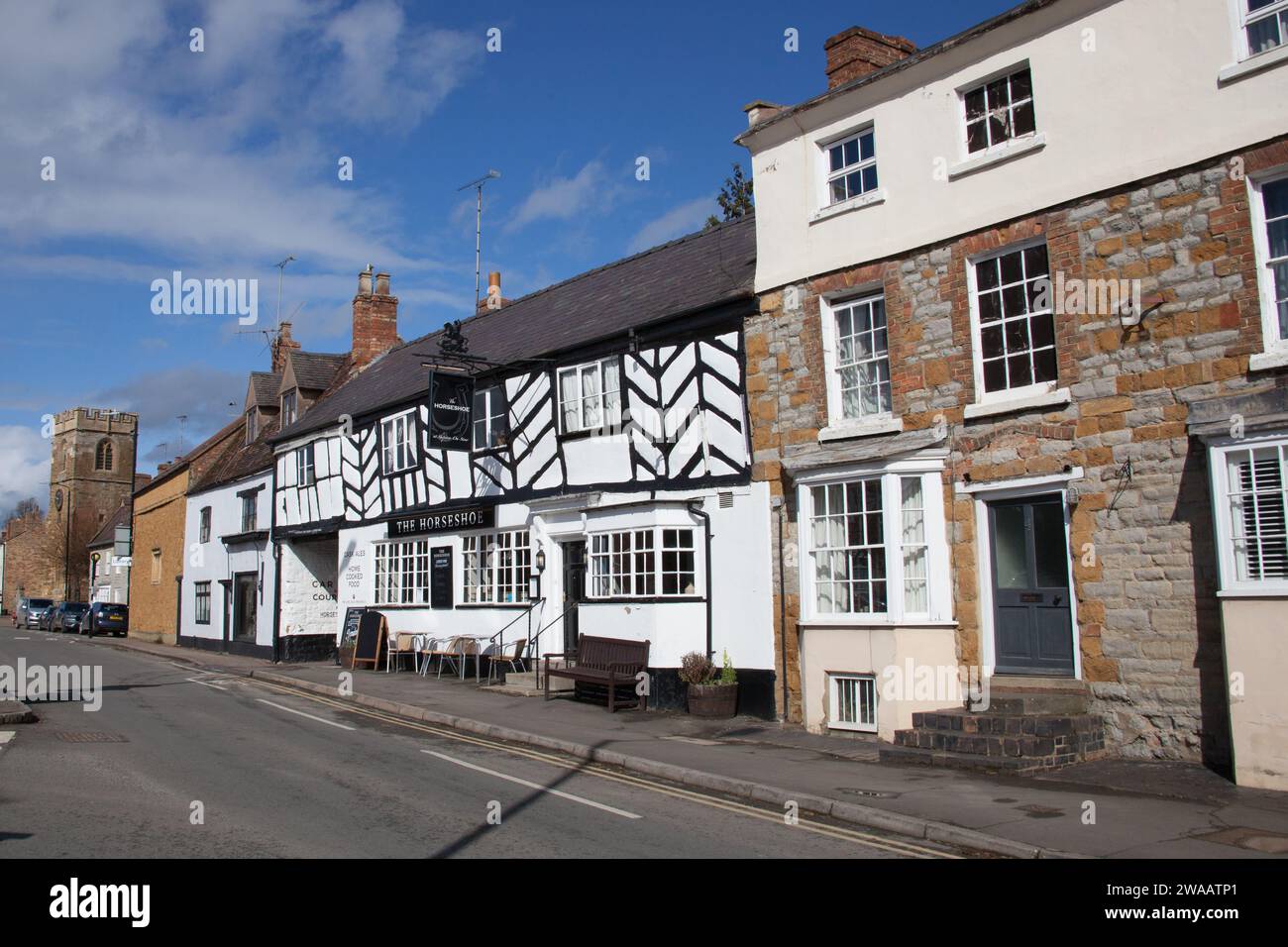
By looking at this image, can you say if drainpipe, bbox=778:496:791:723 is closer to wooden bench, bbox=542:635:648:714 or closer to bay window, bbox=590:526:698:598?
bay window, bbox=590:526:698:598

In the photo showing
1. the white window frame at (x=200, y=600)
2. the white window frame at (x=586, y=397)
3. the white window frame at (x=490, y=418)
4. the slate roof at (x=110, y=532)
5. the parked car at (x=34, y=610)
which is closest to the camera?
the white window frame at (x=586, y=397)

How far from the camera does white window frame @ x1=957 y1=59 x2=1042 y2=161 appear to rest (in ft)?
41.9

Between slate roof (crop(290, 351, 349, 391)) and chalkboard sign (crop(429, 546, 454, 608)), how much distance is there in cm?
1180

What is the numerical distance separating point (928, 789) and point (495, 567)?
13083 mm

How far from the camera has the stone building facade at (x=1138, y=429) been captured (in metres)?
10.8

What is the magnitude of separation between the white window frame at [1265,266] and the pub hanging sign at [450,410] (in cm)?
1477

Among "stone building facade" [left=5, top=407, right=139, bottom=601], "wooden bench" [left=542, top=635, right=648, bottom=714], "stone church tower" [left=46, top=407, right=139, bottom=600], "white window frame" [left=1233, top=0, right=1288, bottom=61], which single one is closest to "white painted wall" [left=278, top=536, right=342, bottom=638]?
"wooden bench" [left=542, top=635, right=648, bottom=714]

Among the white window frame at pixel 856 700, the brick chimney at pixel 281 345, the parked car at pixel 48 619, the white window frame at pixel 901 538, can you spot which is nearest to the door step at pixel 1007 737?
the white window frame at pixel 856 700

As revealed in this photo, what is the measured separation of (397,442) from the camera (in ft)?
84.4

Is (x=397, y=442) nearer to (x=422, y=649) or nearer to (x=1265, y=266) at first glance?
(x=422, y=649)

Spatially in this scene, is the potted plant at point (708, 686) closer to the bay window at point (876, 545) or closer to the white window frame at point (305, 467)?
the bay window at point (876, 545)

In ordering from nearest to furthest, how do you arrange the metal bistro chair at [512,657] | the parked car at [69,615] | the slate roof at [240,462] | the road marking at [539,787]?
1. the road marking at [539,787]
2. the metal bistro chair at [512,657]
3. the slate roof at [240,462]
4. the parked car at [69,615]

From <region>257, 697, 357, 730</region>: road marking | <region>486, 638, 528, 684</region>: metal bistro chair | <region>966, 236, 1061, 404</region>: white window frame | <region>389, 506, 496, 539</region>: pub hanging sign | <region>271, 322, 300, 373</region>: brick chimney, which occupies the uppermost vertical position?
<region>271, 322, 300, 373</region>: brick chimney
